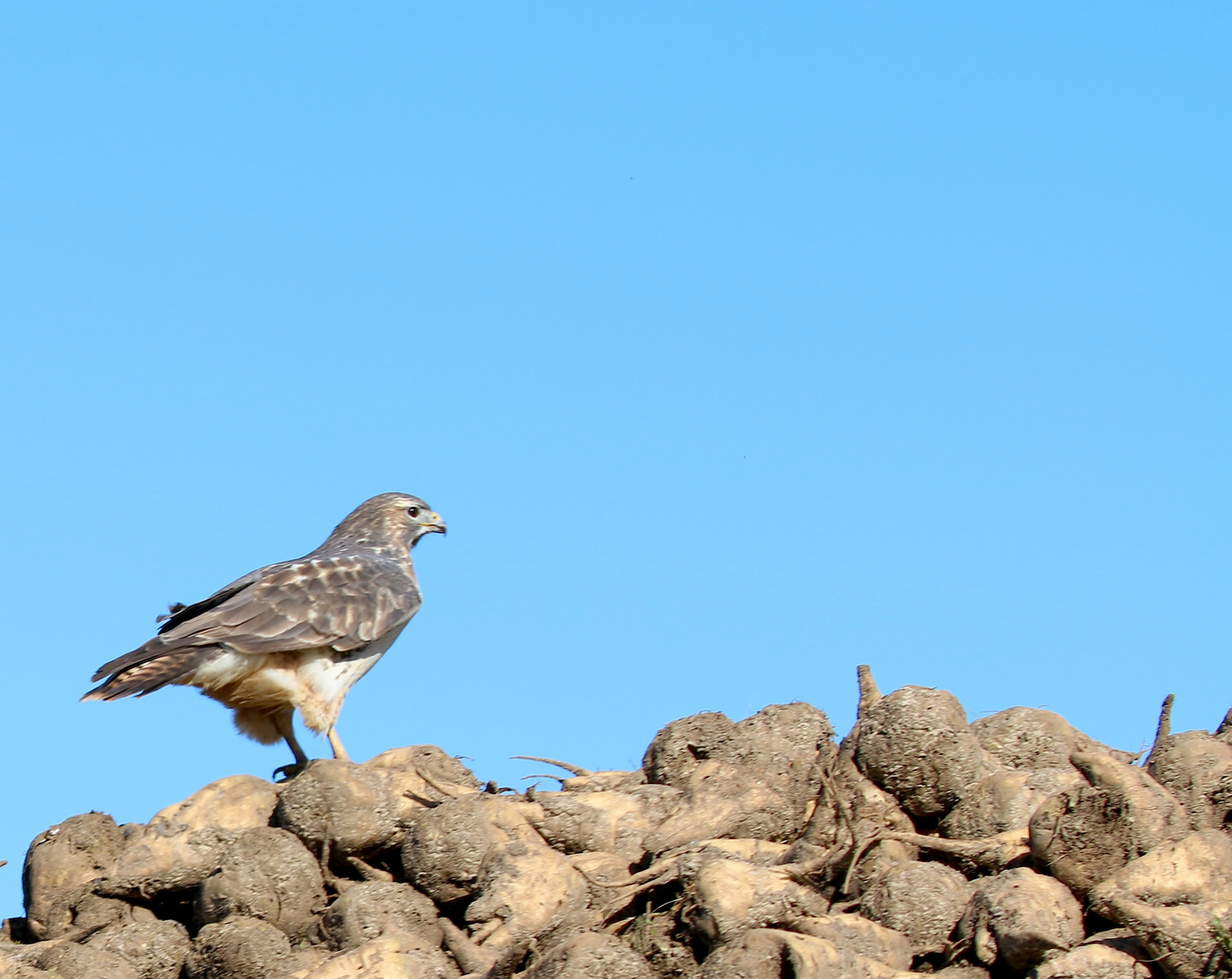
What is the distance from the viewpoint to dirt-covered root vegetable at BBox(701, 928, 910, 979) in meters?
6.27

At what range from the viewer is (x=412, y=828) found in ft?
26.0

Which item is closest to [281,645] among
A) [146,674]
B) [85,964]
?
[146,674]

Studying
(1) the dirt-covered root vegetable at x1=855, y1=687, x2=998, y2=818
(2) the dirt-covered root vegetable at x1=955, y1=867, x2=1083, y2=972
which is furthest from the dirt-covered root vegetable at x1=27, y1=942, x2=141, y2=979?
(2) the dirt-covered root vegetable at x1=955, y1=867, x2=1083, y2=972

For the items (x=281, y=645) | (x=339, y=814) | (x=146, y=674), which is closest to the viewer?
(x=339, y=814)

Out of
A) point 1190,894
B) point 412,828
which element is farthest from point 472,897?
point 1190,894

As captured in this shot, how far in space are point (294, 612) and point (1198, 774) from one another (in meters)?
5.70

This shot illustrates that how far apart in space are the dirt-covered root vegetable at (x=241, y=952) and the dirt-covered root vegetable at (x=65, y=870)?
3.23ft

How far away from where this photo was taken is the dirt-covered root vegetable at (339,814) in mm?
8023

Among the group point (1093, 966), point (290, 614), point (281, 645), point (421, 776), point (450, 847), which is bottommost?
point (1093, 966)

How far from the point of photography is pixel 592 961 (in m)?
6.55

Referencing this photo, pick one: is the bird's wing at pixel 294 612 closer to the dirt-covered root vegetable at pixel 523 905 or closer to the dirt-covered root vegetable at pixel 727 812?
the dirt-covered root vegetable at pixel 523 905

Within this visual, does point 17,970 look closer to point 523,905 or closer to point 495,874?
point 495,874

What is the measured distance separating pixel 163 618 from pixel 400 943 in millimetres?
4031

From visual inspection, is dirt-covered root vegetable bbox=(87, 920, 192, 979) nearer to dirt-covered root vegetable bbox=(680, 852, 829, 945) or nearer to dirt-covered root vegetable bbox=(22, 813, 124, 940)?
dirt-covered root vegetable bbox=(22, 813, 124, 940)
